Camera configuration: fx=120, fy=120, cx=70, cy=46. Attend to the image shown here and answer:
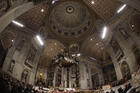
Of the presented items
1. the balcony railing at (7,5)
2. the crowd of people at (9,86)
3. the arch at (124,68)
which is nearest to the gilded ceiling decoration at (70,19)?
the arch at (124,68)

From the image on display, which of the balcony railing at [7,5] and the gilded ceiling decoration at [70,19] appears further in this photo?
the gilded ceiling decoration at [70,19]

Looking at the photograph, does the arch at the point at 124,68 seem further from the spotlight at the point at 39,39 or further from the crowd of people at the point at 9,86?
the spotlight at the point at 39,39

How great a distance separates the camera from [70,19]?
85.9 feet

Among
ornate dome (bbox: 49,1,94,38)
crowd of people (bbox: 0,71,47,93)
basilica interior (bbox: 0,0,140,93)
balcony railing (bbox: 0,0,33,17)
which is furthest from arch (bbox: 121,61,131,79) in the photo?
balcony railing (bbox: 0,0,33,17)

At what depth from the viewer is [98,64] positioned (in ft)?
82.1

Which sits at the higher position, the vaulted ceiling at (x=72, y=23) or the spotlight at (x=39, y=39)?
the vaulted ceiling at (x=72, y=23)

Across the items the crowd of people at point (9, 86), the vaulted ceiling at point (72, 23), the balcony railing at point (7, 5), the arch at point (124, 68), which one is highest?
the vaulted ceiling at point (72, 23)

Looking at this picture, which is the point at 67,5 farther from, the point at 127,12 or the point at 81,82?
the point at 81,82

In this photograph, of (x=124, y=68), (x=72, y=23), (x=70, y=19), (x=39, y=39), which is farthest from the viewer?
(x=72, y=23)

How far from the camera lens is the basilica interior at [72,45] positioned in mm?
15102

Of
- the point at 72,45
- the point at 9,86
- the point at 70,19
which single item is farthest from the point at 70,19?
the point at 9,86

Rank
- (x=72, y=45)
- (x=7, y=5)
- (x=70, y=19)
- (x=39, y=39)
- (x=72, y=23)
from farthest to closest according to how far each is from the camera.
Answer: (x=72, y=23)
(x=70, y=19)
(x=72, y=45)
(x=39, y=39)
(x=7, y=5)

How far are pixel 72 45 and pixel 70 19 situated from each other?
594 centimetres

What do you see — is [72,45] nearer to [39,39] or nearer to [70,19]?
[70,19]
